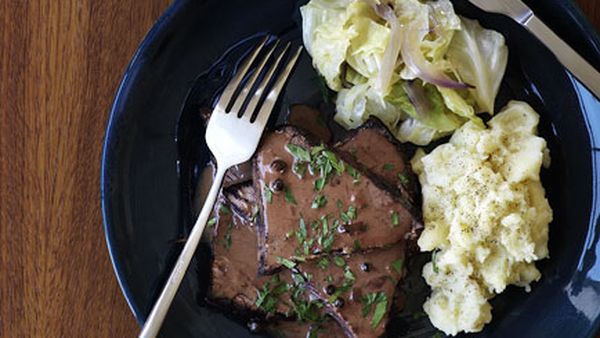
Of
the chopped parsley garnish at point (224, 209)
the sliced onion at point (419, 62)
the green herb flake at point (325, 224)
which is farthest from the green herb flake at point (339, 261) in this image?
the sliced onion at point (419, 62)

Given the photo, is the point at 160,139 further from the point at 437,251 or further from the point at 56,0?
the point at 437,251

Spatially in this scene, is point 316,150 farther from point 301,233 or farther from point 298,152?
point 301,233

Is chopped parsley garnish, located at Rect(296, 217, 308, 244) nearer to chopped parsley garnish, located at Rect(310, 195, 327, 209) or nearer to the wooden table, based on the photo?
chopped parsley garnish, located at Rect(310, 195, 327, 209)

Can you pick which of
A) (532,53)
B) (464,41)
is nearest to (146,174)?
(464,41)

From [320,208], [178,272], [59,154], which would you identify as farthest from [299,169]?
[59,154]

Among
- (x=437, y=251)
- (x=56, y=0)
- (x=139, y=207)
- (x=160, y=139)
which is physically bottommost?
(x=437, y=251)

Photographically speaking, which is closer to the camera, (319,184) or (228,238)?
(319,184)

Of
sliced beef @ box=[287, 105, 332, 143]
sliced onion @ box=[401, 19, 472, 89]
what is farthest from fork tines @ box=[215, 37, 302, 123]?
sliced onion @ box=[401, 19, 472, 89]
